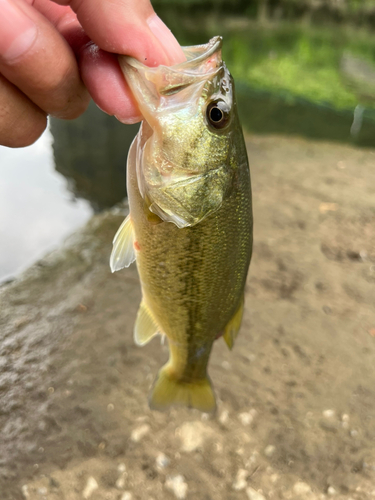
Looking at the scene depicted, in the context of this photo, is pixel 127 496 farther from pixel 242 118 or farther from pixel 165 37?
pixel 242 118

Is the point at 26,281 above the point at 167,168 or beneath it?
beneath

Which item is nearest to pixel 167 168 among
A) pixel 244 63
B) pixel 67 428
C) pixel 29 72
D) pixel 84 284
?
pixel 29 72

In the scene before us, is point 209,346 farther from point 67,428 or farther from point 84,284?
point 84,284

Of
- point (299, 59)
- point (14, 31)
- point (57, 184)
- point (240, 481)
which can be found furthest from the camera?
point (299, 59)

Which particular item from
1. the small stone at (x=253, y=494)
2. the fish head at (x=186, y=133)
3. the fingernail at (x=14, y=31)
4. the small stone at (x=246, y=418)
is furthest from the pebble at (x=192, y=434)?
the fingernail at (x=14, y=31)

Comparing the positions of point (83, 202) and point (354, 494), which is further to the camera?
point (83, 202)

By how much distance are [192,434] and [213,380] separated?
1.67ft

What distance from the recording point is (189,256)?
5.12 feet

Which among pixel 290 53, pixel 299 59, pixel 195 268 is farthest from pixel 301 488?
pixel 290 53

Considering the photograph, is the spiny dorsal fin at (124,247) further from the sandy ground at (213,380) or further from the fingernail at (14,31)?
the sandy ground at (213,380)

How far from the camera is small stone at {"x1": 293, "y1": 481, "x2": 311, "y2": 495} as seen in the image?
2.42m

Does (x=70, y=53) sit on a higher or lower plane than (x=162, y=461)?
higher

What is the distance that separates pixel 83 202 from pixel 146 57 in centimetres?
449

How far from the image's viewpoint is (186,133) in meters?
1.34
